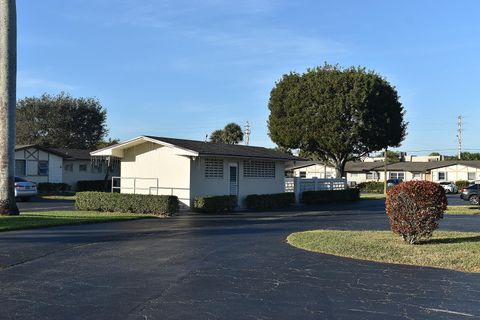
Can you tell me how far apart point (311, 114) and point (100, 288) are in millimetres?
39577

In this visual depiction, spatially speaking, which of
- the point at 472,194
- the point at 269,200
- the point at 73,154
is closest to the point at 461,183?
the point at 472,194

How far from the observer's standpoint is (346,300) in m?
7.47

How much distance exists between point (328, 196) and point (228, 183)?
1106 cm

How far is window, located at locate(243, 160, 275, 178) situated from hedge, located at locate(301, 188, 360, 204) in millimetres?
3829

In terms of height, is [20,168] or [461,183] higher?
[20,168]

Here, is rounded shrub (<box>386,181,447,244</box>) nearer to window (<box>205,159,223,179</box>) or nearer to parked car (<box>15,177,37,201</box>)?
window (<box>205,159,223,179</box>)

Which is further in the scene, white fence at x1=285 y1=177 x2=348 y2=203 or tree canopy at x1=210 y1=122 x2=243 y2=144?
tree canopy at x1=210 y1=122 x2=243 y2=144

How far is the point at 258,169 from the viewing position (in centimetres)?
3042

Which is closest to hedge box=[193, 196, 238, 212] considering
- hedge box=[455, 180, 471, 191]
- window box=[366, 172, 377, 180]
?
hedge box=[455, 180, 471, 191]

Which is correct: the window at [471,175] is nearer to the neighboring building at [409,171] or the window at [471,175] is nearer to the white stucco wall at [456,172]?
the neighboring building at [409,171]

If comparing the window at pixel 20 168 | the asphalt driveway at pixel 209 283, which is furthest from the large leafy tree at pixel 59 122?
the asphalt driveway at pixel 209 283

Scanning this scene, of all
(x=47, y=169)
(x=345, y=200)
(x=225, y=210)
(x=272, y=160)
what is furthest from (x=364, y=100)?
(x=47, y=169)

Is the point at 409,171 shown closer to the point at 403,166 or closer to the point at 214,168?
the point at 403,166

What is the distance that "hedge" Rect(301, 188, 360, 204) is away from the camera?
1358 inches
